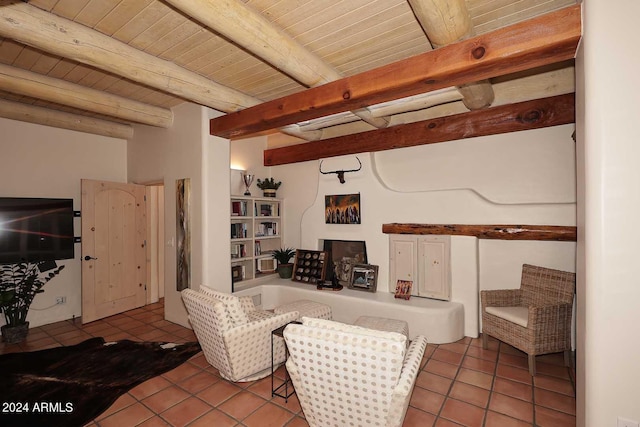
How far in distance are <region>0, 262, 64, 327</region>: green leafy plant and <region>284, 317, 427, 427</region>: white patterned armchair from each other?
4.07 metres

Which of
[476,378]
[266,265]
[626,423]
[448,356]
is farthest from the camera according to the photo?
[266,265]

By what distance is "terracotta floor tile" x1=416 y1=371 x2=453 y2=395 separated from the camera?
2.66 meters

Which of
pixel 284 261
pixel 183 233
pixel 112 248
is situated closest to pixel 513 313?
pixel 284 261

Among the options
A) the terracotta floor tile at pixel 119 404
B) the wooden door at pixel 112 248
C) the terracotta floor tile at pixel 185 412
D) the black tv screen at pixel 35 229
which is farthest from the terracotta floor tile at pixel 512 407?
the black tv screen at pixel 35 229

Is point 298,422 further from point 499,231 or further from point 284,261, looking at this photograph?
point 284,261

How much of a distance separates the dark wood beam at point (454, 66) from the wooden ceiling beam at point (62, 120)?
313 centimetres

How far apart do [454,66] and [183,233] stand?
3708 mm

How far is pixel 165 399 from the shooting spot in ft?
8.43

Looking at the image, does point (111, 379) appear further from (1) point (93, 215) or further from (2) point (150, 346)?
(1) point (93, 215)

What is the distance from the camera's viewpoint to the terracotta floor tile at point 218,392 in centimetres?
256

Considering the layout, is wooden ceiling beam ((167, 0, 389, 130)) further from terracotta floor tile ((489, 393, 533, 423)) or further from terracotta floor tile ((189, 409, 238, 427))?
terracotta floor tile ((489, 393, 533, 423))

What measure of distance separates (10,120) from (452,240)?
6.15m

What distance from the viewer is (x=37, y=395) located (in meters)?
2.57

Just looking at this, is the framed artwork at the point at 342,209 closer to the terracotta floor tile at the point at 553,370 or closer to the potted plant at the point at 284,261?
the potted plant at the point at 284,261
